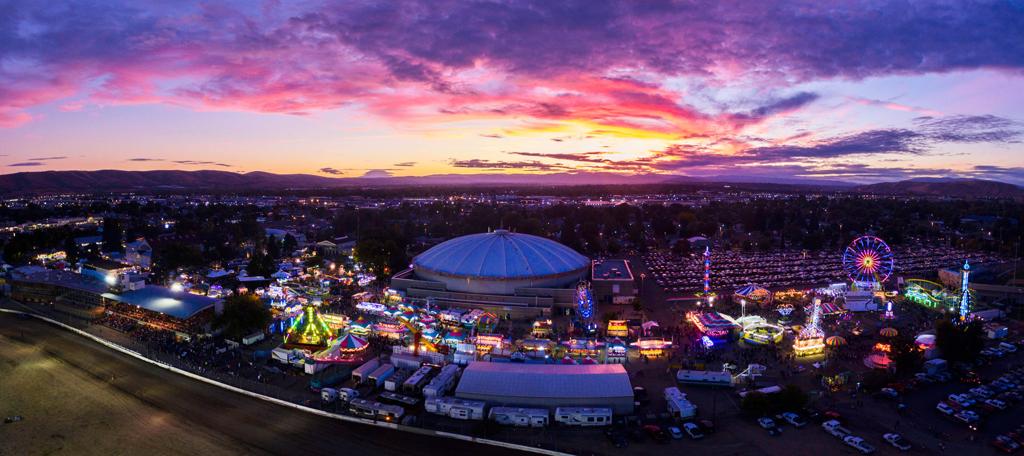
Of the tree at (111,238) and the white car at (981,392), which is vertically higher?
the tree at (111,238)

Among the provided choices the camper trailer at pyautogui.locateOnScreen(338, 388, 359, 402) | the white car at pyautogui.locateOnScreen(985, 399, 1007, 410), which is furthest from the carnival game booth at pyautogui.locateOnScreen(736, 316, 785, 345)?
the camper trailer at pyautogui.locateOnScreen(338, 388, 359, 402)

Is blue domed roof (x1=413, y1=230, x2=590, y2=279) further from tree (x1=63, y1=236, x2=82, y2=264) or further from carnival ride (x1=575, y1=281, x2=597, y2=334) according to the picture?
tree (x1=63, y1=236, x2=82, y2=264)

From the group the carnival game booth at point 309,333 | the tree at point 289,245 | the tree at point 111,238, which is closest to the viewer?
the carnival game booth at point 309,333

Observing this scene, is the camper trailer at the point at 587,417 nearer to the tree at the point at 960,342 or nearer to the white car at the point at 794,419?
the white car at the point at 794,419

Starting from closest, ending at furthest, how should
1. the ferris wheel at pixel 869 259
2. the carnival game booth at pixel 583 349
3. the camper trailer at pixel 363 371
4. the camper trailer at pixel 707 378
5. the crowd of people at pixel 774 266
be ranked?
the camper trailer at pixel 707 378
the camper trailer at pixel 363 371
the carnival game booth at pixel 583 349
the ferris wheel at pixel 869 259
the crowd of people at pixel 774 266

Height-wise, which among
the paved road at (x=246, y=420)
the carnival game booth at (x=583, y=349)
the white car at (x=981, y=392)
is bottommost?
the paved road at (x=246, y=420)

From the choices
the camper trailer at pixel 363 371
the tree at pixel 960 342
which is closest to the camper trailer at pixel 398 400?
the camper trailer at pixel 363 371
